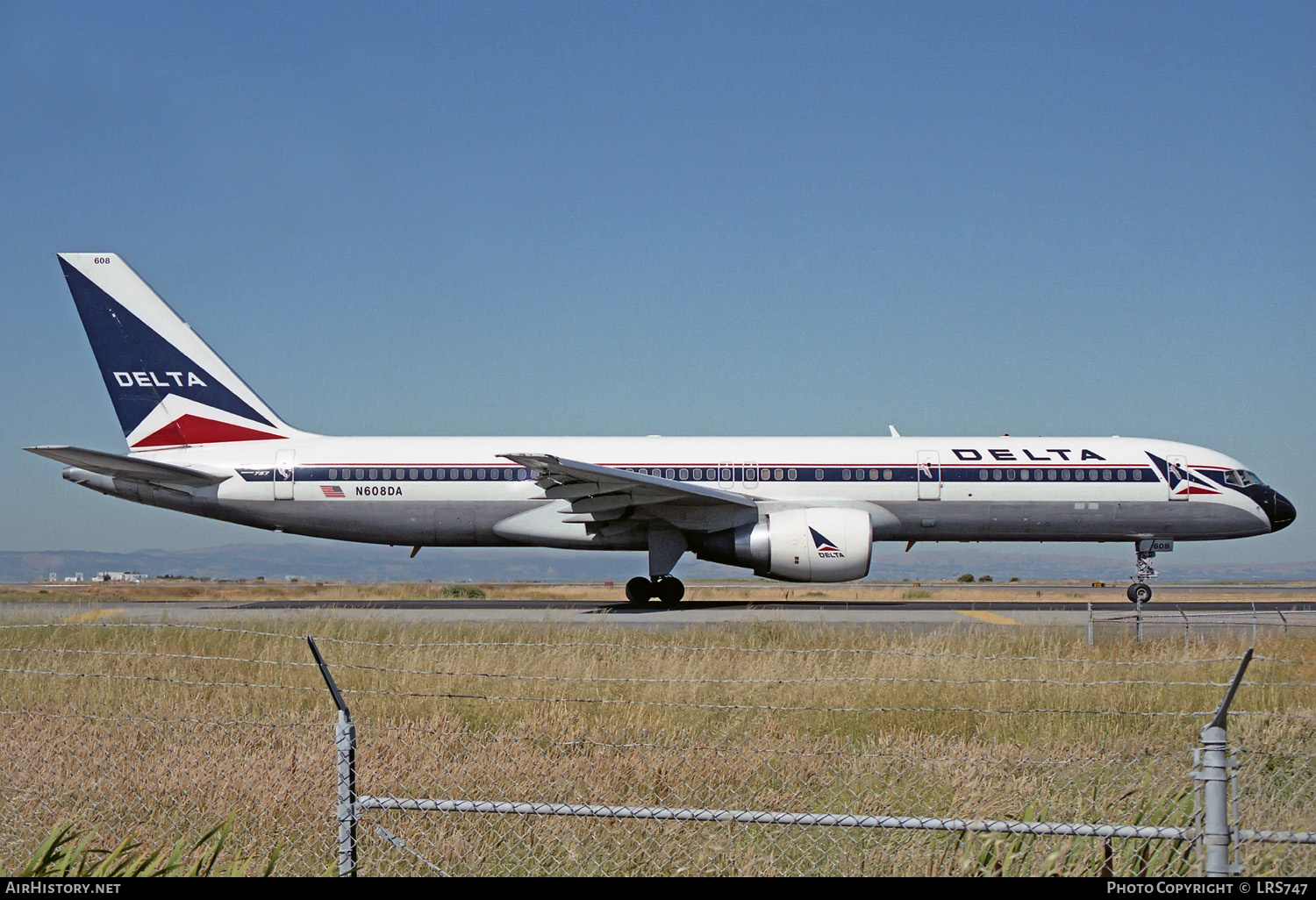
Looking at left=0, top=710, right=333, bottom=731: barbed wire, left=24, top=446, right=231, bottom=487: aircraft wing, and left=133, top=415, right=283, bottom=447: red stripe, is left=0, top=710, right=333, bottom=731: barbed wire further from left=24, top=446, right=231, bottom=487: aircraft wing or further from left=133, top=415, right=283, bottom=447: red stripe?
left=133, top=415, right=283, bottom=447: red stripe

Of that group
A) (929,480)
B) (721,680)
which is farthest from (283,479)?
(721,680)

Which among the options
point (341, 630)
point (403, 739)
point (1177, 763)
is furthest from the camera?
point (341, 630)

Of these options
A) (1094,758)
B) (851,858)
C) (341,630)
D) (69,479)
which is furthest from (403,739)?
(69,479)

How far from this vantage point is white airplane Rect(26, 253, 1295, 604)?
22.7 meters

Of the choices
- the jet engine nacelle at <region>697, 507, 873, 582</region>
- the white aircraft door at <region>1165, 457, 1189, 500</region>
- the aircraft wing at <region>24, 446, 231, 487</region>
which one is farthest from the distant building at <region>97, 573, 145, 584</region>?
the white aircraft door at <region>1165, 457, 1189, 500</region>

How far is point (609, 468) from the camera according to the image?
22031 millimetres

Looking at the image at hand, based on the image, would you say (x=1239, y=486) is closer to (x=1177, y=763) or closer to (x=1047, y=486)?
(x=1047, y=486)

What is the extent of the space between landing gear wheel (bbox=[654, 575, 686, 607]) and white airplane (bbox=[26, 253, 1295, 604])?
52 mm

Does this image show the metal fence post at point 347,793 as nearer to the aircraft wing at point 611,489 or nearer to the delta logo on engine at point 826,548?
the aircraft wing at point 611,489

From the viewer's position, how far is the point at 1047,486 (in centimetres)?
2327

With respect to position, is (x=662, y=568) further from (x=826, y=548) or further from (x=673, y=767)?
(x=673, y=767)

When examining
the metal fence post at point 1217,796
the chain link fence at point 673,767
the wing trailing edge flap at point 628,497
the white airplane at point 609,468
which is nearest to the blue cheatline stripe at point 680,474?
the white airplane at point 609,468

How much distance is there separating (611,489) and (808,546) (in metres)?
4.01

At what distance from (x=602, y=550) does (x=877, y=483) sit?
20.0 feet
